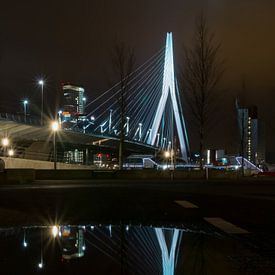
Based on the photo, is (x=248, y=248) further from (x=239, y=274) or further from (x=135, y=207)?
(x=135, y=207)

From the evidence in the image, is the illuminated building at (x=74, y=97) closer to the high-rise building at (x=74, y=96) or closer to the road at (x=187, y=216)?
the high-rise building at (x=74, y=96)

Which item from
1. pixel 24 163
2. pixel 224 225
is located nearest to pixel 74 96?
pixel 24 163

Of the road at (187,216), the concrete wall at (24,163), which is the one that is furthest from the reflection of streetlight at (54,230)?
the concrete wall at (24,163)

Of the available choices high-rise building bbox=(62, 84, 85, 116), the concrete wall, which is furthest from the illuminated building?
the concrete wall

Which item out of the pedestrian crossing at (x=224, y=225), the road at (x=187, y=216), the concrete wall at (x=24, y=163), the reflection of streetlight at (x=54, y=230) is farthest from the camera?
the concrete wall at (x=24, y=163)

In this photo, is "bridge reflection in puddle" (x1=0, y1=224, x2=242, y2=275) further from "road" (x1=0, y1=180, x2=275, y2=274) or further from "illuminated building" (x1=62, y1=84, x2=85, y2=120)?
"illuminated building" (x1=62, y1=84, x2=85, y2=120)

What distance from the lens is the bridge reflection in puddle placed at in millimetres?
6660

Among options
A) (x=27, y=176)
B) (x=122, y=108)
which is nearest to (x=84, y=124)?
(x=122, y=108)

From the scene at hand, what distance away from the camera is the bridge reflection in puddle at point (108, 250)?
6660 millimetres

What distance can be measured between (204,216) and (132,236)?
4.41 metres

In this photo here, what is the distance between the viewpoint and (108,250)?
7.82 m

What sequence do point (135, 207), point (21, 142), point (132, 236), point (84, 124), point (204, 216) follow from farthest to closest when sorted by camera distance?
point (84, 124) → point (21, 142) → point (135, 207) → point (204, 216) → point (132, 236)

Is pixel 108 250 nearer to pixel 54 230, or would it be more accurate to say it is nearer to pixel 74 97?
pixel 54 230

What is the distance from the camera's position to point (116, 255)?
7449mm
